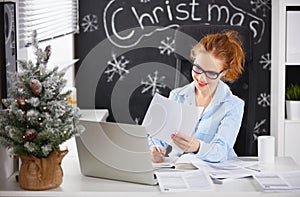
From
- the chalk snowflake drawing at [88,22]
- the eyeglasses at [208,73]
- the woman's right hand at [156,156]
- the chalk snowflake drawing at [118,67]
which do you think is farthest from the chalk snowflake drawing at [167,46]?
the woman's right hand at [156,156]

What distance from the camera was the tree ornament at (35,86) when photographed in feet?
5.71

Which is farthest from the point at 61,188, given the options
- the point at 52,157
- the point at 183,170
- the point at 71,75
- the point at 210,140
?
the point at 71,75

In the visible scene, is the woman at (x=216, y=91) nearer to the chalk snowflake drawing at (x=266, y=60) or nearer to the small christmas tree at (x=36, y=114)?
the small christmas tree at (x=36, y=114)

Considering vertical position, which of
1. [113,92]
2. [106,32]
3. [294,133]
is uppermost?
[106,32]

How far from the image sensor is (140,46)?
14.2 ft

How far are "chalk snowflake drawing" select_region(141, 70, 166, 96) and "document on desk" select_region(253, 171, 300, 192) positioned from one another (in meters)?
2.42

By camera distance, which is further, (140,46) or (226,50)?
(140,46)

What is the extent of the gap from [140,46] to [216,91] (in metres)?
1.65

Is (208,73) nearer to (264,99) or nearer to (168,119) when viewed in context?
(168,119)

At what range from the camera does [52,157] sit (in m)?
1.80

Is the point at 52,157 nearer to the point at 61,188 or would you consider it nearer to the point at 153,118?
the point at 61,188

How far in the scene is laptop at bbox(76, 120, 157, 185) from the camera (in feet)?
5.97

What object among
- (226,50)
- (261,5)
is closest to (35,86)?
(226,50)

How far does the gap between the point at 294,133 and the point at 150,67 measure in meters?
1.17
